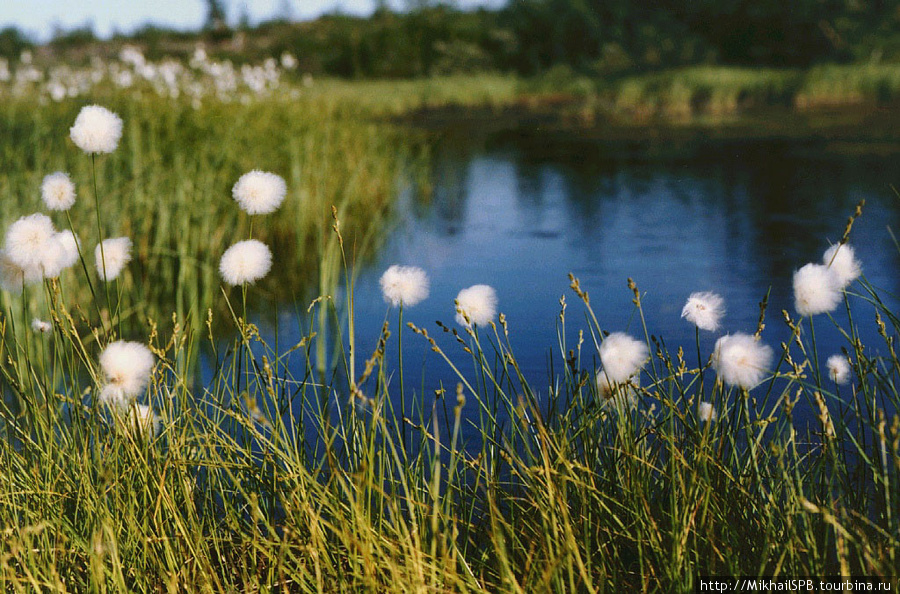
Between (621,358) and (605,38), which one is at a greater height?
(605,38)

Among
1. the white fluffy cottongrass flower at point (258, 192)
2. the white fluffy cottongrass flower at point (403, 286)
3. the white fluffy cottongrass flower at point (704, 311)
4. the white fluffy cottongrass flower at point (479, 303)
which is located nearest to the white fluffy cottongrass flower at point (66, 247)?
the white fluffy cottongrass flower at point (258, 192)

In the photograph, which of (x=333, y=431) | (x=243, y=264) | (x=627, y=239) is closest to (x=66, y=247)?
(x=243, y=264)

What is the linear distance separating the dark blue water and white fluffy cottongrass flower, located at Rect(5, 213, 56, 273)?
67 cm

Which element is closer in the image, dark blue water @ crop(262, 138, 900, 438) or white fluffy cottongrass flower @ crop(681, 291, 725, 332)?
white fluffy cottongrass flower @ crop(681, 291, 725, 332)

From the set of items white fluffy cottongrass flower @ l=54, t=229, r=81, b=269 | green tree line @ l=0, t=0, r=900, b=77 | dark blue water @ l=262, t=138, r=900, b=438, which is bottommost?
dark blue water @ l=262, t=138, r=900, b=438

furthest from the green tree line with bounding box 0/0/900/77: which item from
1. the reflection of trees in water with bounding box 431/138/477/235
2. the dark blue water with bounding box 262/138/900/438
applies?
the dark blue water with bounding box 262/138/900/438

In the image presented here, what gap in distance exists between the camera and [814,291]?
4.15 ft

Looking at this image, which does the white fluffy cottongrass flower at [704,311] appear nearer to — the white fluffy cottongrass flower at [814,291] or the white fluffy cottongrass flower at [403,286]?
the white fluffy cottongrass flower at [814,291]

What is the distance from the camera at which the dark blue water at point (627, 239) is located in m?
3.31

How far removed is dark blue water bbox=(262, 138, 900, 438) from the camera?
10.9ft

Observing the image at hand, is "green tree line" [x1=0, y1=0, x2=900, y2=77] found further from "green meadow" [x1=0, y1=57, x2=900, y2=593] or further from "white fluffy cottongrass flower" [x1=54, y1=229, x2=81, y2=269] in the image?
"white fluffy cottongrass flower" [x1=54, y1=229, x2=81, y2=269]

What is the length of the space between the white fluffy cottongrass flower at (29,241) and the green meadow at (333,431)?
0.06m

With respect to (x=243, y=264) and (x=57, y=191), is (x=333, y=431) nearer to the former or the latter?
(x=243, y=264)

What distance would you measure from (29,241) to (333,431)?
1.95ft
